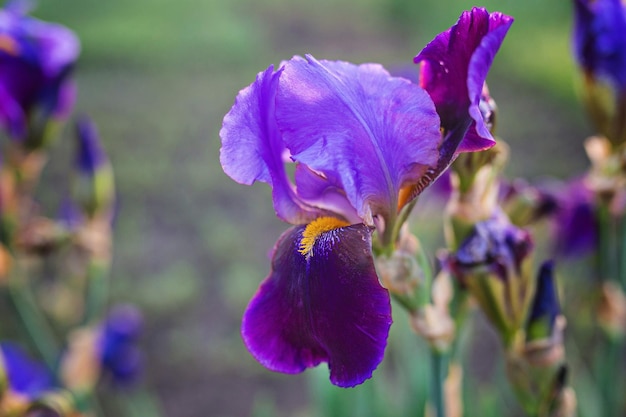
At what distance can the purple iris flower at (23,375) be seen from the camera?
1.13m

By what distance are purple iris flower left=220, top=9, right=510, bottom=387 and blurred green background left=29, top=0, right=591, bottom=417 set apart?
475 millimetres

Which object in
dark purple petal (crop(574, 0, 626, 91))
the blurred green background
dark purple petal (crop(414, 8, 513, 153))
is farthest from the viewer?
the blurred green background

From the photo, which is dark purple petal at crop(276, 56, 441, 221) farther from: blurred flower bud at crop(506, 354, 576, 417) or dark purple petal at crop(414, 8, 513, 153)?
blurred flower bud at crop(506, 354, 576, 417)

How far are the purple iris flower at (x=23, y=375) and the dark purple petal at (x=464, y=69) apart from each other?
34.6 inches

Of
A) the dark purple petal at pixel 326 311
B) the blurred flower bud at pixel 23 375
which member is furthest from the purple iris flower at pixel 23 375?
the dark purple petal at pixel 326 311

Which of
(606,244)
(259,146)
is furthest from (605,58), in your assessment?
(259,146)

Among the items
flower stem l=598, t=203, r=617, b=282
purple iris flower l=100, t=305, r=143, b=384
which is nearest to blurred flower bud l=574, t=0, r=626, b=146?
flower stem l=598, t=203, r=617, b=282

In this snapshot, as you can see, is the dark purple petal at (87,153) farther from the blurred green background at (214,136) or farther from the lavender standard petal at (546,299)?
the lavender standard petal at (546,299)

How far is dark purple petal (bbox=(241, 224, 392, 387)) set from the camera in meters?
0.53

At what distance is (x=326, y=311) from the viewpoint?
1.76 feet

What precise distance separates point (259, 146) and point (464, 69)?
196 mm

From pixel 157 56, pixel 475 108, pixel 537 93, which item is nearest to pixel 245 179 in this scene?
pixel 475 108

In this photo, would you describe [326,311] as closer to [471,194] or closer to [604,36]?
[471,194]

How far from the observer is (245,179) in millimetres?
613
